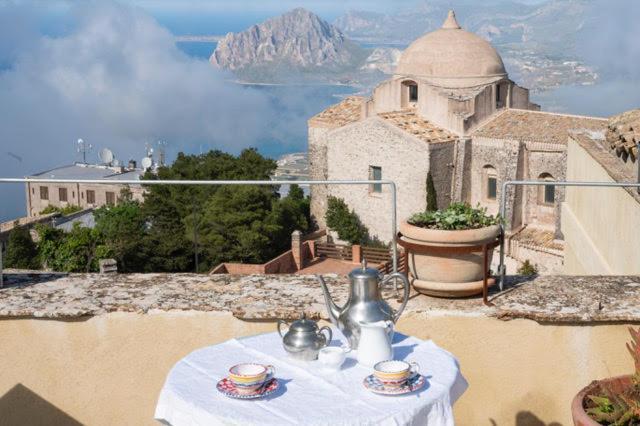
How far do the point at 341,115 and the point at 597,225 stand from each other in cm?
3285

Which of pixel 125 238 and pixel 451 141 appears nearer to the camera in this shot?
pixel 451 141

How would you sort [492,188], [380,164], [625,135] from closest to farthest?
[625,135]
[380,164]
[492,188]

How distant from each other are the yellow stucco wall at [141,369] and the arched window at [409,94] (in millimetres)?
34395

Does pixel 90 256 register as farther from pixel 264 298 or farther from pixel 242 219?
pixel 264 298

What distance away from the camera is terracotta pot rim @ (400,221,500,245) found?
179 inches

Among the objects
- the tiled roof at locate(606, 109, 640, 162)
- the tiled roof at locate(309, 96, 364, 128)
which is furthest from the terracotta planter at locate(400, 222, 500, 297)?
the tiled roof at locate(309, 96, 364, 128)

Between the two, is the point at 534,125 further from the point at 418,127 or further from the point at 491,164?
the point at 418,127

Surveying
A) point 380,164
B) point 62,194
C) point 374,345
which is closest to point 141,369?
point 374,345

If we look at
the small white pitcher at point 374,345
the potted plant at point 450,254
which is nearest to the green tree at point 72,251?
the potted plant at point 450,254

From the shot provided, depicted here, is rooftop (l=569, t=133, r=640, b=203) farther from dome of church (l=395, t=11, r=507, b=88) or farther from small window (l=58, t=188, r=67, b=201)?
small window (l=58, t=188, r=67, b=201)

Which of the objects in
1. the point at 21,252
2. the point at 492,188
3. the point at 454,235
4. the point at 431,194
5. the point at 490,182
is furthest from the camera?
the point at 21,252

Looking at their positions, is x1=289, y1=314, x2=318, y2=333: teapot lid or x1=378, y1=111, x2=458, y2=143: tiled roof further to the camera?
x1=378, y1=111, x2=458, y2=143: tiled roof

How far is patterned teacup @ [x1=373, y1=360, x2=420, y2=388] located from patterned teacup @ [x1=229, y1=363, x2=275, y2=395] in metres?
0.41

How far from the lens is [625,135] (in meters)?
7.98
